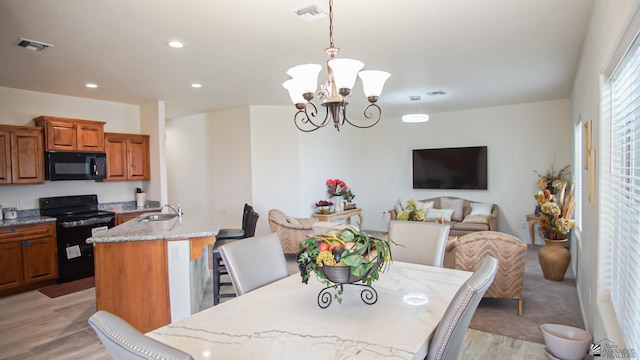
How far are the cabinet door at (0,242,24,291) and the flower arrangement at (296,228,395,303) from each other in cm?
436

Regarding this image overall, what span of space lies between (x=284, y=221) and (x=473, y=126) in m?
4.23

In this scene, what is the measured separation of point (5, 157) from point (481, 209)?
7218mm

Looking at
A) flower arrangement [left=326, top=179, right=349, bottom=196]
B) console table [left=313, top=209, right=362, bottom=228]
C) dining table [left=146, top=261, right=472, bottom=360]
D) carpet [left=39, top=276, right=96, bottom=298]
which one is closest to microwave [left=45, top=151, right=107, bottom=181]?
carpet [left=39, top=276, right=96, bottom=298]

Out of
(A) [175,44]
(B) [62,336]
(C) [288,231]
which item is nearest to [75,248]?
(B) [62,336]

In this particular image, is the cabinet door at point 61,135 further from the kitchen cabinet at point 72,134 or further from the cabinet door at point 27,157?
the cabinet door at point 27,157

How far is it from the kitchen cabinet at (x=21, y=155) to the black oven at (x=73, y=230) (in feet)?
1.45

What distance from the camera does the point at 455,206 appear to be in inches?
283

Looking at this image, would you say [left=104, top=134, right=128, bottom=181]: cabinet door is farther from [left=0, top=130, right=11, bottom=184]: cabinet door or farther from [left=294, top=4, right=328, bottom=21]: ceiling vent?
[left=294, top=4, right=328, bottom=21]: ceiling vent

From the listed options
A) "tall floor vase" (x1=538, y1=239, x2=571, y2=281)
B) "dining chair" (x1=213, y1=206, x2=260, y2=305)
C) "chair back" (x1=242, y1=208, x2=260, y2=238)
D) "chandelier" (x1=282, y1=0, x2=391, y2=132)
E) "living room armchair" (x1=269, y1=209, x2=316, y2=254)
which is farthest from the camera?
"living room armchair" (x1=269, y1=209, x2=316, y2=254)

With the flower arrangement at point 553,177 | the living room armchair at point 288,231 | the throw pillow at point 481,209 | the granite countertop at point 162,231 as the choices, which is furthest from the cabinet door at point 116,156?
the flower arrangement at point 553,177

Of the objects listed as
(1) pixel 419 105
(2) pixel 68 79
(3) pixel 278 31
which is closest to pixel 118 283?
(3) pixel 278 31

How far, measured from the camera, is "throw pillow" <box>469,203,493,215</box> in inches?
264

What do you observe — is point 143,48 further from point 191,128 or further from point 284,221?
point 191,128

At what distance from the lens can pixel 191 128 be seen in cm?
734
